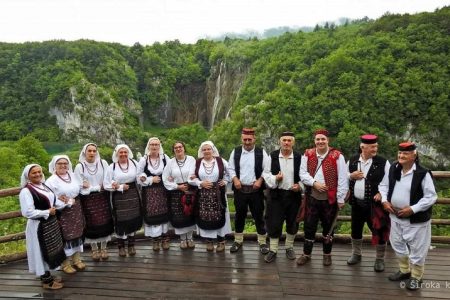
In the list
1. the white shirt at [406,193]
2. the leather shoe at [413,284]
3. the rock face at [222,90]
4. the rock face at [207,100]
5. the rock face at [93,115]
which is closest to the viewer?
the white shirt at [406,193]

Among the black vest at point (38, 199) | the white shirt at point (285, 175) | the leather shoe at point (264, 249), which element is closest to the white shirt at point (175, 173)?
the white shirt at point (285, 175)

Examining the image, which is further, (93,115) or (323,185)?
(93,115)

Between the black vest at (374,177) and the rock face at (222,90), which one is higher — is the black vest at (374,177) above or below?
below

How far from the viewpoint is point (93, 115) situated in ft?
214

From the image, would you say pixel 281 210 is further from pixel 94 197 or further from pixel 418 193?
pixel 94 197

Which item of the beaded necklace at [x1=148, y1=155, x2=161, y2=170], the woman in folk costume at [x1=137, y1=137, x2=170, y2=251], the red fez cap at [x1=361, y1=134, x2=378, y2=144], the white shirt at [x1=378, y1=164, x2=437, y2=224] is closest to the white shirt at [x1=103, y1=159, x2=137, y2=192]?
the woman in folk costume at [x1=137, y1=137, x2=170, y2=251]

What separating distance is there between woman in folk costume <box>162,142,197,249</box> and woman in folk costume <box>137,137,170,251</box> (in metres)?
0.09

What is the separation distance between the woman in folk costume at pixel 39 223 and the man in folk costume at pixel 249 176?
2.18 metres

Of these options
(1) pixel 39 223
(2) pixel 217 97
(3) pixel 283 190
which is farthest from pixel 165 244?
(2) pixel 217 97

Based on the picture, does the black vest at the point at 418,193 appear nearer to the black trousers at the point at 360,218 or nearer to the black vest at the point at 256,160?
the black trousers at the point at 360,218

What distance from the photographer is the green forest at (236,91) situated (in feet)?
110

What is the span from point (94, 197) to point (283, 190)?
2412mm

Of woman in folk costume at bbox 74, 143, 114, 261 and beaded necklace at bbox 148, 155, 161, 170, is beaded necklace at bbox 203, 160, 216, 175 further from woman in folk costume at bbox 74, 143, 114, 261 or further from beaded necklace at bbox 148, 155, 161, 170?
woman in folk costume at bbox 74, 143, 114, 261

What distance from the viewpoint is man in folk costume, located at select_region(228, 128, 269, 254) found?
15.7ft
